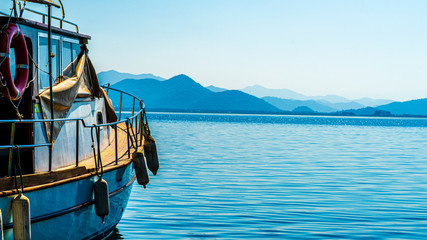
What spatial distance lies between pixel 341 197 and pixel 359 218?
2998 millimetres

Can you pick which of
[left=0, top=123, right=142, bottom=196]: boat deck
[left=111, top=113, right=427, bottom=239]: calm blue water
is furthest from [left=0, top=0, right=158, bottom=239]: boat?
[left=111, top=113, right=427, bottom=239]: calm blue water

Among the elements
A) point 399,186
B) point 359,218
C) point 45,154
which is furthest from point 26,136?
point 399,186

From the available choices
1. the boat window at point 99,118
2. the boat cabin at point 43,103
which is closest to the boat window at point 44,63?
the boat cabin at point 43,103

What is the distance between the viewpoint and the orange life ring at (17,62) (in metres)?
7.68

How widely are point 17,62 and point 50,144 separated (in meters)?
1.42

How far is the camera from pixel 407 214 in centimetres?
1411

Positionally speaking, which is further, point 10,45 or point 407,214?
point 407,214

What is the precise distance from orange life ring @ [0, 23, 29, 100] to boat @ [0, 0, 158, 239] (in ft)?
0.05

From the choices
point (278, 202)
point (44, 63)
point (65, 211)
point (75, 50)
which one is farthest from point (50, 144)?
point (278, 202)

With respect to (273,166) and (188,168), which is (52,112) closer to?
(188,168)

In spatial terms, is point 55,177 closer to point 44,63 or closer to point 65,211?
point 65,211

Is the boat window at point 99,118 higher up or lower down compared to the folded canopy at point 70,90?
lower down

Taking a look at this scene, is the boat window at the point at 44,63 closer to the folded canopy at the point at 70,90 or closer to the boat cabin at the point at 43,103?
the boat cabin at the point at 43,103

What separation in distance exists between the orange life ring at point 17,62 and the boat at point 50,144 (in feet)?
0.05
